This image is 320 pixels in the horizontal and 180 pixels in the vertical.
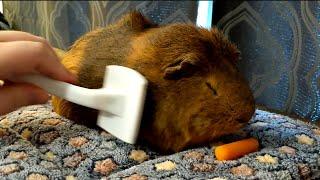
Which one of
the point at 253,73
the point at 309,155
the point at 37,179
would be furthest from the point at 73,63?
the point at 253,73

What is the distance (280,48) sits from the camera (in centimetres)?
94

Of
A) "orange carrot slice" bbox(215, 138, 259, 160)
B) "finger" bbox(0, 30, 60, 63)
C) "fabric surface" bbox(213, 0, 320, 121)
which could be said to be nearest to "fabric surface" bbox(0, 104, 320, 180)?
"orange carrot slice" bbox(215, 138, 259, 160)

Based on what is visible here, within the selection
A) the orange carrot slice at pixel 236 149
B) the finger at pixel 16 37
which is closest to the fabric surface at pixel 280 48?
the orange carrot slice at pixel 236 149

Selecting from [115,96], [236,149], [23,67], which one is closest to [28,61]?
[23,67]

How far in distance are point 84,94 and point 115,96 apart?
41 millimetres

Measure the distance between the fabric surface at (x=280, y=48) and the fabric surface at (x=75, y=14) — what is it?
120 mm

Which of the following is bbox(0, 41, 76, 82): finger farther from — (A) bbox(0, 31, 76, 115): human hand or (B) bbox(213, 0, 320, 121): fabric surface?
(B) bbox(213, 0, 320, 121): fabric surface

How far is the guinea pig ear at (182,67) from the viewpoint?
54 cm

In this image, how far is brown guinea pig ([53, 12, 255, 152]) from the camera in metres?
0.54

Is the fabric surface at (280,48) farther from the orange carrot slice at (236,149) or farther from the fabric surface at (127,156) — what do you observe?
the orange carrot slice at (236,149)

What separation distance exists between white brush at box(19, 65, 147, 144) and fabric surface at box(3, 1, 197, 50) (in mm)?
512

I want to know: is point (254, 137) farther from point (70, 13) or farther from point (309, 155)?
point (70, 13)

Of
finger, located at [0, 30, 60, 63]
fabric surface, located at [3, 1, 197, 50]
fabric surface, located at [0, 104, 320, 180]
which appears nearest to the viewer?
fabric surface, located at [0, 104, 320, 180]

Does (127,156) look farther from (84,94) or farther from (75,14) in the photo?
(75,14)
